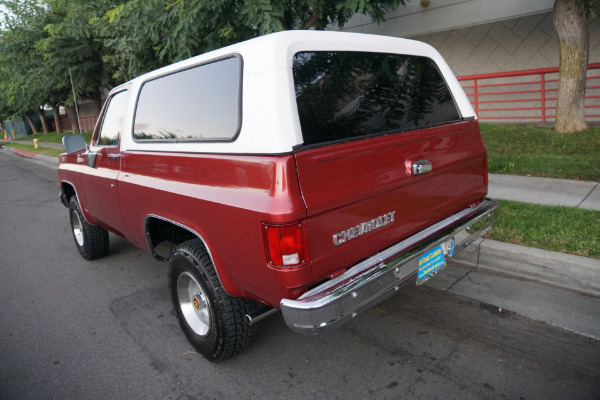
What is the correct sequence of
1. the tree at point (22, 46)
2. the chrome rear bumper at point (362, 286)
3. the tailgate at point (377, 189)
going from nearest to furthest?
the chrome rear bumper at point (362, 286), the tailgate at point (377, 189), the tree at point (22, 46)

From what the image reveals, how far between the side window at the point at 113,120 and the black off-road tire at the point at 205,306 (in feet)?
5.05

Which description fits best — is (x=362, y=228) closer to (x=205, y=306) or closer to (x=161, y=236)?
(x=205, y=306)

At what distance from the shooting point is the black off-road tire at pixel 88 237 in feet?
17.1

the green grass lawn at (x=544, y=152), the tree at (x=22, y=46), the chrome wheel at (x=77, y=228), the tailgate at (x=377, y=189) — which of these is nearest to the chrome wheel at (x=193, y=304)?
the tailgate at (x=377, y=189)

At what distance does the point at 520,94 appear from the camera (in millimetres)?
11625

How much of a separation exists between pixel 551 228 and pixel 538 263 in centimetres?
68

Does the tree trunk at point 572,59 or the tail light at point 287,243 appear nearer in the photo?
the tail light at point 287,243

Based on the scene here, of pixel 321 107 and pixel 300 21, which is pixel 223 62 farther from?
pixel 300 21

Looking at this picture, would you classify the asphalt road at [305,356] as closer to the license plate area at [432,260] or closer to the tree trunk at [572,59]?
the license plate area at [432,260]

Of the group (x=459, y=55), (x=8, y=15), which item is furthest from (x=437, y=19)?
(x=8, y=15)

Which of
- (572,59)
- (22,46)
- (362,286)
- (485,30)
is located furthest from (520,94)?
(22,46)

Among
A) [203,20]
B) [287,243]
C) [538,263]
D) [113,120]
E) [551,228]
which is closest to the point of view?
[287,243]

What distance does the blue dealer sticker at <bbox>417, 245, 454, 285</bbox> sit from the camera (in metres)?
2.85

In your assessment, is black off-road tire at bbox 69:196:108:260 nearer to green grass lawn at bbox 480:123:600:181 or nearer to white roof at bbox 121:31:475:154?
white roof at bbox 121:31:475:154
